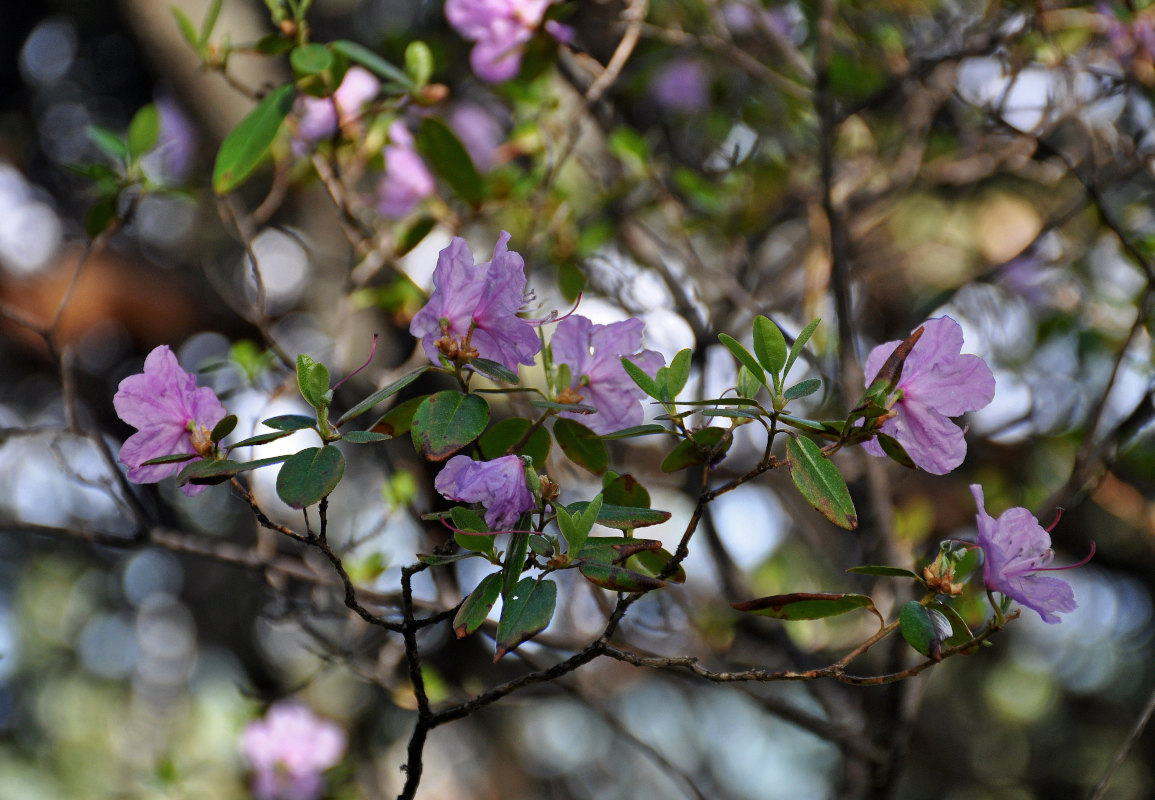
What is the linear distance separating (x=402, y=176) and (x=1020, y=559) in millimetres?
1299

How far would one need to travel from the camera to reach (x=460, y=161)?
1.26 m

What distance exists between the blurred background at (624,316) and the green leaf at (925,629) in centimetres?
61

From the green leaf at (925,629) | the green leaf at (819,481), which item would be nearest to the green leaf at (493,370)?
the green leaf at (819,481)

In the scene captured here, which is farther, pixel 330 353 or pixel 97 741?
pixel 97 741

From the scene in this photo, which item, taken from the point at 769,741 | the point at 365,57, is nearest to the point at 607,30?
the point at 365,57

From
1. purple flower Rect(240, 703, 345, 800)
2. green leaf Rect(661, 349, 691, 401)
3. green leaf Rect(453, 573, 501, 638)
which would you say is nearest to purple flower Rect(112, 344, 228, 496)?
green leaf Rect(453, 573, 501, 638)

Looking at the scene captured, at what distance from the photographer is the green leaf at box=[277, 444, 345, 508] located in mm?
609

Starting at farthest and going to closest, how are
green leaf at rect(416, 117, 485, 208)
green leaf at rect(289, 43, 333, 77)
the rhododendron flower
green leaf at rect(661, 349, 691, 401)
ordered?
1. the rhododendron flower
2. green leaf at rect(416, 117, 485, 208)
3. green leaf at rect(289, 43, 333, 77)
4. green leaf at rect(661, 349, 691, 401)

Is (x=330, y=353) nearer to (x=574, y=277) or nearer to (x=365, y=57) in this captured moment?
(x=574, y=277)

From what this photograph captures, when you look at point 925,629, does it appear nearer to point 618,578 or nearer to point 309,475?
point 618,578

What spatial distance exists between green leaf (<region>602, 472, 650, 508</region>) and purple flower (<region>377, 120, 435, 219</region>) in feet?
3.49

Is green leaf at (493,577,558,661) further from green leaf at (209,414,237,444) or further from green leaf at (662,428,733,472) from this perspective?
green leaf at (209,414,237,444)

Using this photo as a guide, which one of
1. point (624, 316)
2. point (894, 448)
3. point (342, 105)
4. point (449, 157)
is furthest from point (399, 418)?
point (624, 316)

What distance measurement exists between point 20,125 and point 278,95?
3.32 m
